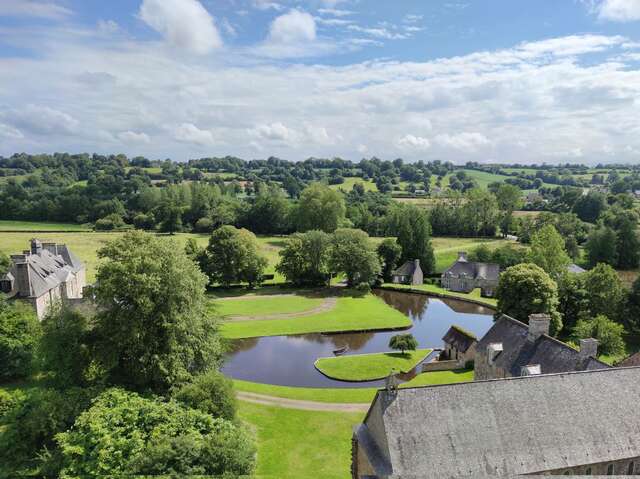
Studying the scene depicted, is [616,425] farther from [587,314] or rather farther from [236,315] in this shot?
[236,315]

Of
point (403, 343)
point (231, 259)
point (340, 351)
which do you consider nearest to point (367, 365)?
point (403, 343)

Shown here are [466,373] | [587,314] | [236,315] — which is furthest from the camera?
[236,315]

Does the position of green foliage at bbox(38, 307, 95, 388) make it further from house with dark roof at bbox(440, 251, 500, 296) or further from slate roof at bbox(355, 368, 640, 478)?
house with dark roof at bbox(440, 251, 500, 296)

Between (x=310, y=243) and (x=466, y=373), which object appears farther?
(x=310, y=243)

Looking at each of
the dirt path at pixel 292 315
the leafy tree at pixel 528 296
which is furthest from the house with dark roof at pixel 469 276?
the leafy tree at pixel 528 296

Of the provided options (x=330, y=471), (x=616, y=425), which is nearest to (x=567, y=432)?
→ (x=616, y=425)

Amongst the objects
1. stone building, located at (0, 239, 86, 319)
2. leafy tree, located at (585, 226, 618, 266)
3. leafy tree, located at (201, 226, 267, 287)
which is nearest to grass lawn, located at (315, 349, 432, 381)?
stone building, located at (0, 239, 86, 319)

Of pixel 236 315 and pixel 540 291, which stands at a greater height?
pixel 540 291
